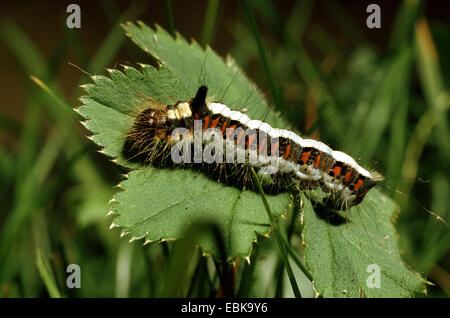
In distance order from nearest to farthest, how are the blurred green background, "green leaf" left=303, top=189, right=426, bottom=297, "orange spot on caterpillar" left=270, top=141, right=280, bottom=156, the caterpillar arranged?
1. "green leaf" left=303, top=189, right=426, bottom=297
2. the caterpillar
3. "orange spot on caterpillar" left=270, top=141, right=280, bottom=156
4. the blurred green background

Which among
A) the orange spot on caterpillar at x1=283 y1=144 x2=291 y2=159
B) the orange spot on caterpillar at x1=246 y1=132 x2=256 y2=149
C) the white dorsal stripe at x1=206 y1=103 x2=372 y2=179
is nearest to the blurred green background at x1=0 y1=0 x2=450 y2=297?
the white dorsal stripe at x1=206 y1=103 x2=372 y2=179

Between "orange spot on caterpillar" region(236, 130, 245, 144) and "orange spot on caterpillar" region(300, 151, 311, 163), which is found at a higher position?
"orange spot on caterpillar" region(236, 130, 245, 144)

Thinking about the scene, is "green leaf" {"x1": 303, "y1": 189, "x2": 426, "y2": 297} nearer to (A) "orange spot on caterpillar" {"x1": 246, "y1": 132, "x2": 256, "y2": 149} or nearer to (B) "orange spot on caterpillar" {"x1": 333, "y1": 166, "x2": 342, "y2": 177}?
(B) "orange spot on caterpillar" {"x1": 333, "y1": 166, "x2": 342, "y2": 177}

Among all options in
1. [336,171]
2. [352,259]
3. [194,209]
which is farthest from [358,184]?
[194,209]

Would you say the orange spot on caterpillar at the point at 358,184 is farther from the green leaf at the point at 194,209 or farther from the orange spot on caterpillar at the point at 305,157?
the orange spot on caterpillar at the point at 305,157

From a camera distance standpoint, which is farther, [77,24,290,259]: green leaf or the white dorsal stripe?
the white dorsal stripe

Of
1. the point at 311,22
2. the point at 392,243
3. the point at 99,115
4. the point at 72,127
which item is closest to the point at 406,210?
the point at 392,243

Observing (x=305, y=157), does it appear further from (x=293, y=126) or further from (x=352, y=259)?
(x=352, y=259)

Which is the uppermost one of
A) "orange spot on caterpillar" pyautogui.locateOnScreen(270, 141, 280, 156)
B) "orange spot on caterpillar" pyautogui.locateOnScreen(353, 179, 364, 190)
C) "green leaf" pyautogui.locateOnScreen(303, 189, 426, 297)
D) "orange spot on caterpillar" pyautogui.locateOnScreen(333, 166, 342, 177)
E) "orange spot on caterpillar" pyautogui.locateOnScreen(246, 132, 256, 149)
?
"orange spot on caterpillar" pyautogui.locateOnScreen(246, 132, 256, 149)
